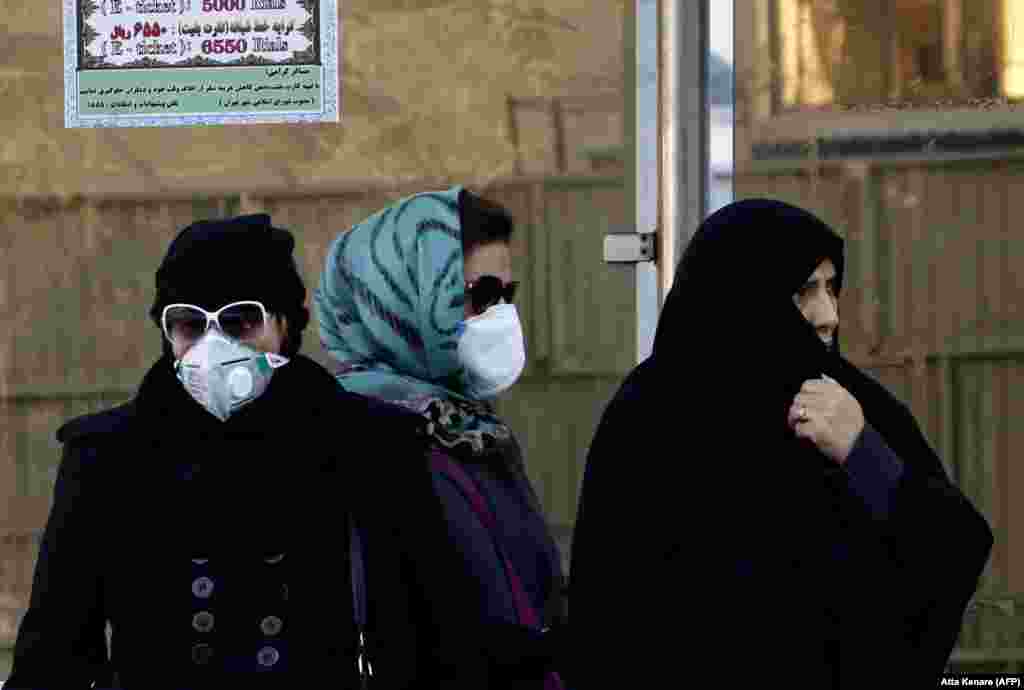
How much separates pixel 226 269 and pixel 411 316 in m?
0.37

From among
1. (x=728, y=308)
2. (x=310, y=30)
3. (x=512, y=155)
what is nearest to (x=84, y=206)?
(x=310, y=30)

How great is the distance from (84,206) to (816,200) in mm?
1635

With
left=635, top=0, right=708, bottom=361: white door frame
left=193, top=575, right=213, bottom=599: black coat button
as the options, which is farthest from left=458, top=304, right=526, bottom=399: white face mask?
left=635, top=0, right=708, bottom=361: white door frame

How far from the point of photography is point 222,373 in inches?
119

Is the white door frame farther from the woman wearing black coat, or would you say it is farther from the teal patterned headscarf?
the woman wearing black coat

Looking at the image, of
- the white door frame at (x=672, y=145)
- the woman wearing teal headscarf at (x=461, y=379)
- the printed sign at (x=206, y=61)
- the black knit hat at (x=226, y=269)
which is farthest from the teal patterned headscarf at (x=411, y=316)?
the printed sign at (x=206, y=61)

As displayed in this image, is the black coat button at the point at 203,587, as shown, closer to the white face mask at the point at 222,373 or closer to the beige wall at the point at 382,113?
the white face mask at the point at 222,373

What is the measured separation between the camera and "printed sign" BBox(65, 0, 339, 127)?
15.3 ft

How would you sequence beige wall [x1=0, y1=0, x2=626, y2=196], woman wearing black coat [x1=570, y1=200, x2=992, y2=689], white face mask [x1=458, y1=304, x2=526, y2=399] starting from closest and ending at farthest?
woman wearing black coat [x1=570, y1=200, x2=992, y2=689], white face mask [x1=458, y1=304, x2=526, y2=399], beige wall [x1=0, y1=0, x2=626, y2=196]

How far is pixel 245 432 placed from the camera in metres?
3.09

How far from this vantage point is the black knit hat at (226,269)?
310 cm

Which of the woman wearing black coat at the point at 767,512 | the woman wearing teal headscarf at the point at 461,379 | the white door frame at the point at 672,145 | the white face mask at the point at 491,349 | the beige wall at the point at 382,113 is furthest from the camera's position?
→ the beige wall at the point at 382,113

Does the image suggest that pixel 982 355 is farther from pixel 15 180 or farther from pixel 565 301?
pixel 15 180

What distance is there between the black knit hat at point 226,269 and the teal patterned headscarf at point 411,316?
238 millimetres
